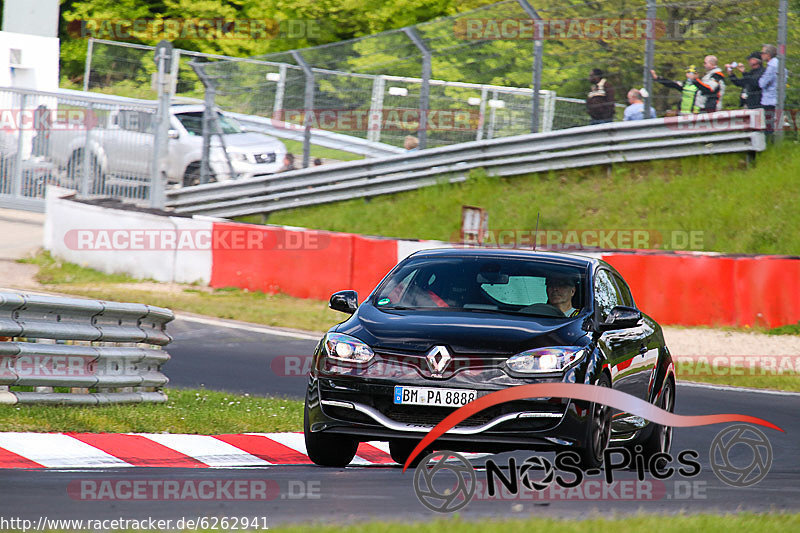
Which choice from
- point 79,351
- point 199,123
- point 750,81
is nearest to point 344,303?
point 79,351

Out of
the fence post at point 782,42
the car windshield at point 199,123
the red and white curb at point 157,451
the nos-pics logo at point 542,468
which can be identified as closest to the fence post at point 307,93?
the car windshield at point 199,123

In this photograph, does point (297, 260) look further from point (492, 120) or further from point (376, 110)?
point (492, 120)

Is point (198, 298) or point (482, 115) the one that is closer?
point (198, 298)

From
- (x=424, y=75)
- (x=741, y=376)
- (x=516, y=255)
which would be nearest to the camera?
(x=516, y=255)

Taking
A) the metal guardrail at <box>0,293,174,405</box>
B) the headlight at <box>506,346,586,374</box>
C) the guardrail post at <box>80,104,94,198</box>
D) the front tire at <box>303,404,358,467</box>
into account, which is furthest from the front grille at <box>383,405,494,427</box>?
the guardrail post at <box>80,104,94,198</box>

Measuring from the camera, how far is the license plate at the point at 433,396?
6.82 metres

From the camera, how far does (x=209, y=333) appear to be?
649 inches

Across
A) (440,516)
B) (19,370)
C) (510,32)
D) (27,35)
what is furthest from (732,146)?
(27,35)

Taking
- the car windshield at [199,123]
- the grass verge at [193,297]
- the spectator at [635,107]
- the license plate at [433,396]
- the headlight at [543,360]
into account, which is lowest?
the grass verge at [193,297]

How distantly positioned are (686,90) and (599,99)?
1.65 metres

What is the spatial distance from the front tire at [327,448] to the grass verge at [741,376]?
7.52m

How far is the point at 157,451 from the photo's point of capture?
8.06 meters

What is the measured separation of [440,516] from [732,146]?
55.1 ft

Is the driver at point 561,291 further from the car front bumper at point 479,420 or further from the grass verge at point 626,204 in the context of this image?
the grass verge at point 626,204
